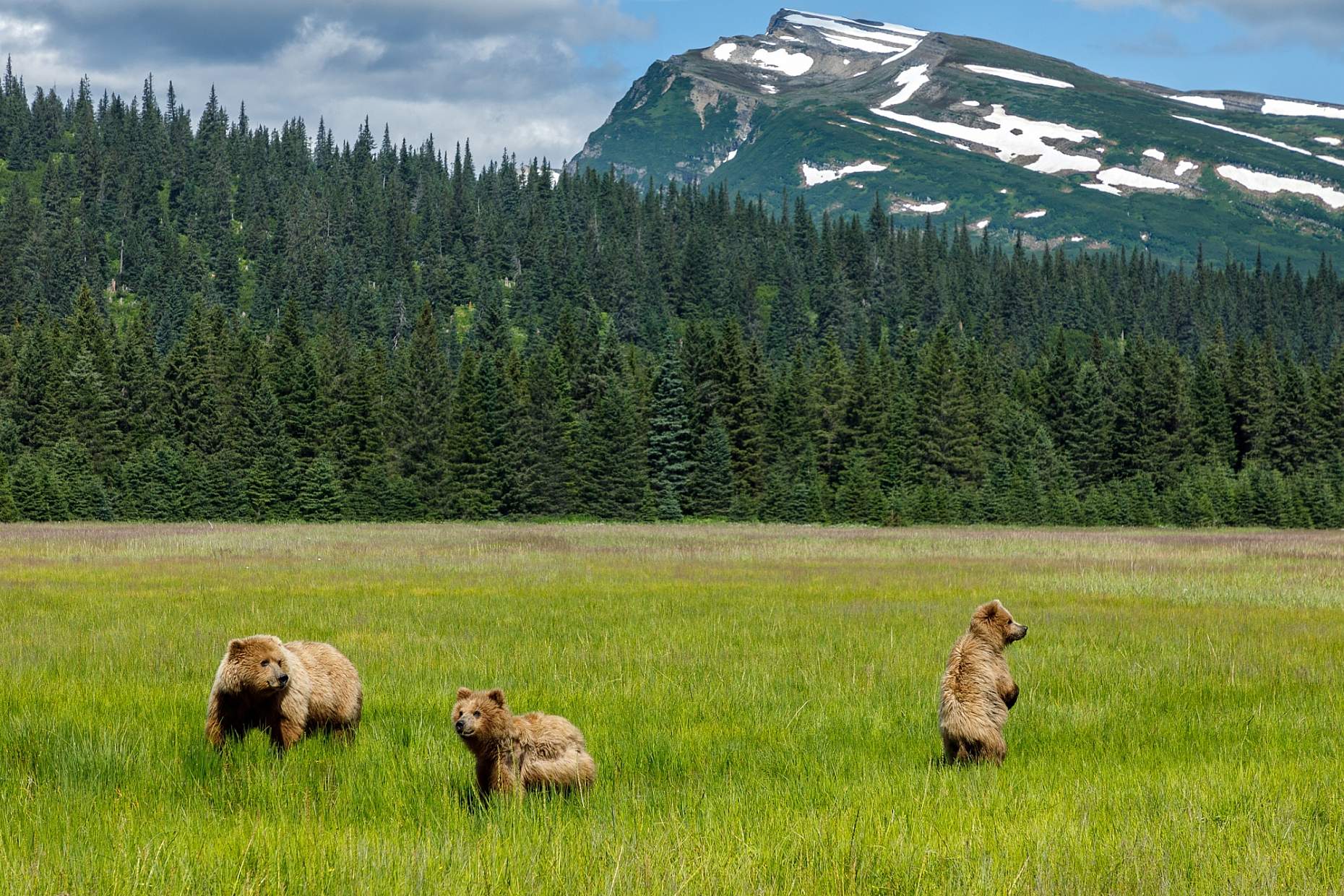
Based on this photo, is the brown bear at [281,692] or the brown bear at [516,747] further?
the brown bear at [281,692]

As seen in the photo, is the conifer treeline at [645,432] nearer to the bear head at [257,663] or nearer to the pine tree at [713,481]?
the pine tree at [713,481]

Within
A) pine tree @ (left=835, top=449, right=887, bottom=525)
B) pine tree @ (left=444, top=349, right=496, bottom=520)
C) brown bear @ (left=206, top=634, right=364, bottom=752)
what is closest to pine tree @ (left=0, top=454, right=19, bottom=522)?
pine tree @ (left=444, top=349, right=496, bottom=520)

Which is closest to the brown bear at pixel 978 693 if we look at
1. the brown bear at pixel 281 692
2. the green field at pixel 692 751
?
the green field at pixel 692 751

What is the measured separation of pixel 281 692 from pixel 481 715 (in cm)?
233

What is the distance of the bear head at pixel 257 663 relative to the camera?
25.5 ft

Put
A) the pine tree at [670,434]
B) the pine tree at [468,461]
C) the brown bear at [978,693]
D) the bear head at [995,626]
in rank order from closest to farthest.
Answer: the brown bear at [978,693], the bear head at [995,626], the pine tree at [468,461], the pine tree at [670,434]

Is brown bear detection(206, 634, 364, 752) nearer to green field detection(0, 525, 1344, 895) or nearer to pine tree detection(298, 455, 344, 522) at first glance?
green field detection(0, 525, 1344, 895)

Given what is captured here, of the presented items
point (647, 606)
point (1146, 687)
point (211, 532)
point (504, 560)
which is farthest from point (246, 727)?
point (211, 532)

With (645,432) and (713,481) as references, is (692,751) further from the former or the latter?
(645,432)

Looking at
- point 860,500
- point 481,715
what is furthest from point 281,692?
point 860,500

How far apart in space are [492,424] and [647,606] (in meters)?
68.3

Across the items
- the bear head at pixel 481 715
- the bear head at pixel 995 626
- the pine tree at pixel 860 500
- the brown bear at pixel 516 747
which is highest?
the bear head at pixel 995 626

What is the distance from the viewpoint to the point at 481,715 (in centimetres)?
657

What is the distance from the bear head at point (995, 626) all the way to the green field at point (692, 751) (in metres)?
0.97
